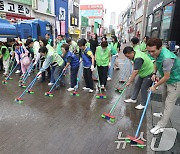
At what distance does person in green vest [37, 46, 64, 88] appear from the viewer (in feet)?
17.4

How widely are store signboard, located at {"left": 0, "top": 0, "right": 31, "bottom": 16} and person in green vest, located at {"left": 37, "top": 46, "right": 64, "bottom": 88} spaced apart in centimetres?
924

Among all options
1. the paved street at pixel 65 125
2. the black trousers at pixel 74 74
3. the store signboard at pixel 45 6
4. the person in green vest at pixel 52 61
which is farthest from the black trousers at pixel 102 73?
the store signboard at pixel 45 6

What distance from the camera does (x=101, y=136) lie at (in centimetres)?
307

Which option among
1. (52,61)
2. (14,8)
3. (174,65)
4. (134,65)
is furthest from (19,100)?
(14,8)

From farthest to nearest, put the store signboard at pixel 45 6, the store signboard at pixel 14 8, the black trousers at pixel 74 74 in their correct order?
the store signboard at pixel 45 6, the store signboard at pixel 14 8, the black trousers at pixel 74 74

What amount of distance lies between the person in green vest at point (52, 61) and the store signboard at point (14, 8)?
924 centimetres

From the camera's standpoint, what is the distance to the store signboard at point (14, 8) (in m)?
12.2

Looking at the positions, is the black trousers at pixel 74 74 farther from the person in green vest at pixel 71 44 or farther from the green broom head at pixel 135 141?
the green broom head at pixel 135 141

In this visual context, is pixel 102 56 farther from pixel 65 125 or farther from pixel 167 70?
pixel 167 70

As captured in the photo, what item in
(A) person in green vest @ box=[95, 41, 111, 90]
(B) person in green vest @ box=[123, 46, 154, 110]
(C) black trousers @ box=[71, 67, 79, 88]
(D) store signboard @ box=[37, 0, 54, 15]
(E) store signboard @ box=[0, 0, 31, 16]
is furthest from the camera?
(D) store signboard @ box=[37, 0, 54, 15]

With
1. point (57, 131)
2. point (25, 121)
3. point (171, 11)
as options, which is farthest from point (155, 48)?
point (171, 11)

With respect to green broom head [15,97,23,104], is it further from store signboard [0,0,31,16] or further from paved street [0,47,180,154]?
store signboard [0,0,31,16]

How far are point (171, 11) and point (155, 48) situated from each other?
966 cm

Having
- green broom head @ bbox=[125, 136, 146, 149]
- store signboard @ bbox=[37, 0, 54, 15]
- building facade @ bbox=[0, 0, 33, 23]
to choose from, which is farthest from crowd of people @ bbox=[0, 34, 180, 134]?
store signboard @ bbox=[37, 0, 54, 15]
